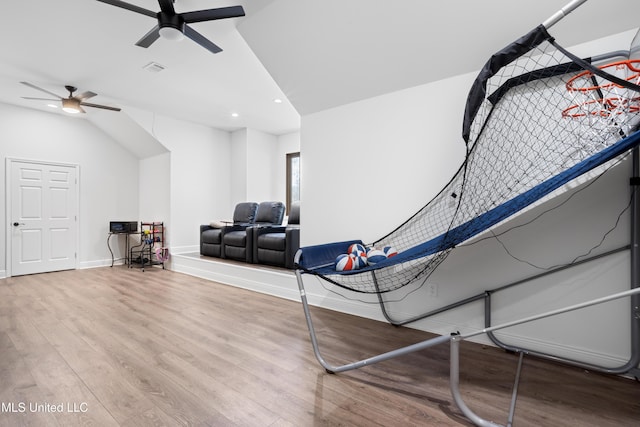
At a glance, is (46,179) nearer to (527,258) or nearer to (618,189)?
(527,258)

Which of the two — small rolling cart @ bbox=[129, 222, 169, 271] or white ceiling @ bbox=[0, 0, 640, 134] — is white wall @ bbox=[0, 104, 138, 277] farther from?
white ceiling @ bbox=[0, 0, 640, 134]

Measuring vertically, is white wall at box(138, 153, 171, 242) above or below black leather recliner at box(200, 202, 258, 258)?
above

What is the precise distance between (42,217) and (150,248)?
5.42 ft

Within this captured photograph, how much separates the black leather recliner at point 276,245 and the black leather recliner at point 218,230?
2.44 ft

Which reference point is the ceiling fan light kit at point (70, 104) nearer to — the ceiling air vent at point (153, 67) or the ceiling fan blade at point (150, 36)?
the ceiling air vent at point (153, 67)

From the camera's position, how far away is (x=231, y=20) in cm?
261

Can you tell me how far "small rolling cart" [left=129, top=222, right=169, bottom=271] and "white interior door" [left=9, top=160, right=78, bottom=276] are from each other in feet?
3.12

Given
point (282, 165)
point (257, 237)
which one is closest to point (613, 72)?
point (257, 237)

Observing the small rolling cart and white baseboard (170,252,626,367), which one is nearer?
white baseboard (170,252,626,367)

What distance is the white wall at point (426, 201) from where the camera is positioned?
1848mm

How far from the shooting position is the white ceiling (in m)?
1.96

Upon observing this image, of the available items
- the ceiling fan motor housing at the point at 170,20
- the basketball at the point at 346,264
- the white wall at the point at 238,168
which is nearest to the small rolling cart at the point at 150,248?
the white wall at the point at 238,168

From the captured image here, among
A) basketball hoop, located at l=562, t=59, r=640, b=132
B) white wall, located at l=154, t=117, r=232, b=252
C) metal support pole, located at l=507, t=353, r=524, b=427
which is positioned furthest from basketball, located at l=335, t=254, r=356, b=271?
white wall, located at l=154, t=117, r=232, b=252

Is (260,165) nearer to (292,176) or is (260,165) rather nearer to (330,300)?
(292,176)
